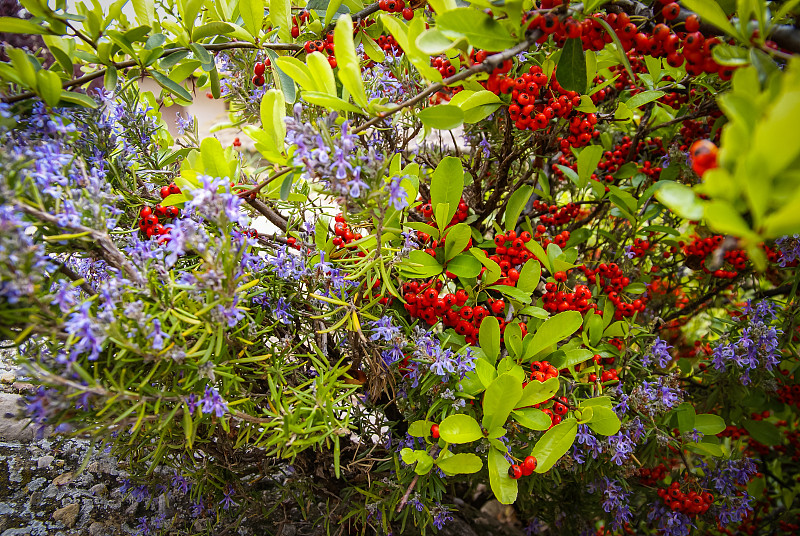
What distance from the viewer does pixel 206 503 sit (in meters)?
1.35

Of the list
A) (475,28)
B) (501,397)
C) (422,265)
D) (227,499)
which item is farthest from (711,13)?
(227,499)

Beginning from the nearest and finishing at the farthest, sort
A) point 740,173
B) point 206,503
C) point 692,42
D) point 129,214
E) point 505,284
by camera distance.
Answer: point 740,173 < point 692,42 < point 129,214 < point 505,284 < point 206,503

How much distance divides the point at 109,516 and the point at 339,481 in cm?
69

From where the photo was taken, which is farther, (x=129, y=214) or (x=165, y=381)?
(x=129, y=214)

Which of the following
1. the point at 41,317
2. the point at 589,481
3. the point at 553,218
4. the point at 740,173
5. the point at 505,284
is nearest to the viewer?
the point at 740,173

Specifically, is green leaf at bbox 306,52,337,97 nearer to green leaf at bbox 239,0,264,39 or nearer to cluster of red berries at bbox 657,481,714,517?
green leaf at bbox 239,0,264,39

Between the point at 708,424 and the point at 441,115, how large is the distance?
1.28 metres

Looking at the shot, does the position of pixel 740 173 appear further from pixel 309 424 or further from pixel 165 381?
pixel 165 381

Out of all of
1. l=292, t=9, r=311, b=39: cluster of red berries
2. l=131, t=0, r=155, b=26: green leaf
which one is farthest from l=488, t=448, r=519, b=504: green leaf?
l=131, t=0, r=155, b=26: green leaf

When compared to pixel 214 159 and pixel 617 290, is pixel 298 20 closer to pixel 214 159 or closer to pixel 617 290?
pixel 214 159

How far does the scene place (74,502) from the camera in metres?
1.36

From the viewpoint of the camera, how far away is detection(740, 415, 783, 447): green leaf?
1.80 m

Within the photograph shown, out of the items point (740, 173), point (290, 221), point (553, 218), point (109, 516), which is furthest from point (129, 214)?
point (553, 218)

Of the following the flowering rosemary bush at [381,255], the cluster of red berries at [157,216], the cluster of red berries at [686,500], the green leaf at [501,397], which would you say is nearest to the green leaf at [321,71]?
the flowering rosemary bush at [381,255]
